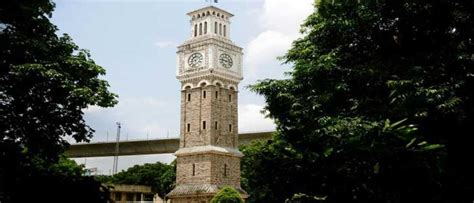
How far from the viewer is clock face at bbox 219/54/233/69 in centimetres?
4757

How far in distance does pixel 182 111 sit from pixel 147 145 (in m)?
25.1

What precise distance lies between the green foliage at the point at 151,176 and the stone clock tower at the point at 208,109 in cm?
2082

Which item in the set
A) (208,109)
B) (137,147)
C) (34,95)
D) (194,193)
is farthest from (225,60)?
(34,95)

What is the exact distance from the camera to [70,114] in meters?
15.9

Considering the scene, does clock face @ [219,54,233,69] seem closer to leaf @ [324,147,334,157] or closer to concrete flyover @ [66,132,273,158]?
concrete flyover @ [66,132,273,158]

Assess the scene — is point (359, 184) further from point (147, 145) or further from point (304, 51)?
point (147, 145)

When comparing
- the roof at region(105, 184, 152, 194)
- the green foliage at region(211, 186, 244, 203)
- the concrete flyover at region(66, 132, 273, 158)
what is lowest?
the green foliage at region(211, 186, 244, 203)

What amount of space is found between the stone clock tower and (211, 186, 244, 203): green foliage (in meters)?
2.19

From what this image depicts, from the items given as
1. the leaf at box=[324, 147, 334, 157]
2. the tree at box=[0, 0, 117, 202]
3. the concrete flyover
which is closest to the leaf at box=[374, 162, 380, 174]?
the leaf at box=[324, 147, 334, 157]

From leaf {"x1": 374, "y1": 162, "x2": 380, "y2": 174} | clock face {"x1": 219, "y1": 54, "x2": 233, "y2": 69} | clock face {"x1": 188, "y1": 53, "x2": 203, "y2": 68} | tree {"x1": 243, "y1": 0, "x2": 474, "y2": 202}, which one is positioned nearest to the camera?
leaf {"x1": 374, "y1": 162, "x2": 380, "y2": 174}

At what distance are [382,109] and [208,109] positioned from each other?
29.2 meters

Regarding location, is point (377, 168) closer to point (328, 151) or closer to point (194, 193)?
point (328, 151)

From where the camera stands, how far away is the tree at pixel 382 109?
1513cm

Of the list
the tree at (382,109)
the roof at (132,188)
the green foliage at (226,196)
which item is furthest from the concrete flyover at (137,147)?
the tree at (382,109)
